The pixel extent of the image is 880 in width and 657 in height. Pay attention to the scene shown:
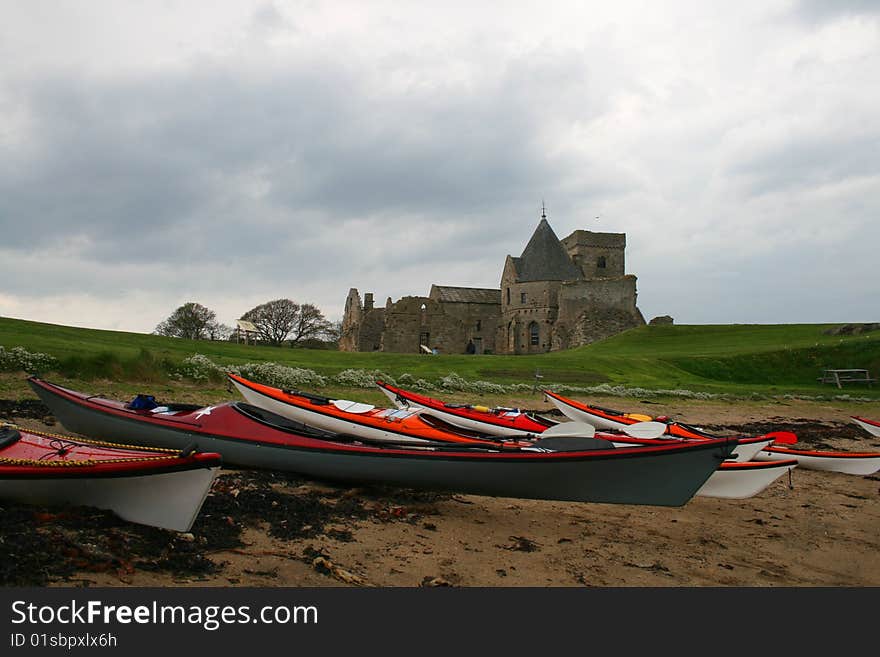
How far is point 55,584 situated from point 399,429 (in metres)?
5.19

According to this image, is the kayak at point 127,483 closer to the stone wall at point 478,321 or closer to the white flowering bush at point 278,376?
the white flowering bush at point 278,376

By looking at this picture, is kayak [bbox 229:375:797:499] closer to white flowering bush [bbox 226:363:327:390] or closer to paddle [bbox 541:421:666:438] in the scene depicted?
paddle [bbox 541:421:666:438]

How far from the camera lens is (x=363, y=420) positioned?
8.91 metres

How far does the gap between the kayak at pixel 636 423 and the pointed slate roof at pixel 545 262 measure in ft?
126

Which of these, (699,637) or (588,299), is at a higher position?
(588,299)

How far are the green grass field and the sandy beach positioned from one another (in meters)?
10.1

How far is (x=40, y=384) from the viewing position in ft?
29.3

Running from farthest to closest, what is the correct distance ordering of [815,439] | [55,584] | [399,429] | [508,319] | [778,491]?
1. [508,319]
2. [815,439]
3. [778,491]
4. [399,429]
5. [55,584]

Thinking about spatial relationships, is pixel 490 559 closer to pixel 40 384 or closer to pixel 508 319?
pixel 40 384

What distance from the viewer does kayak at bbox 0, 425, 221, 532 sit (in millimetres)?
4609

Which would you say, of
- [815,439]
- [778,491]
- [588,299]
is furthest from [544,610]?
[588,299]

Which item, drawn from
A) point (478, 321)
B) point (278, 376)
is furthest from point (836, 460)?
point (478, 321)

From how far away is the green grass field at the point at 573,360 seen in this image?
617 inches

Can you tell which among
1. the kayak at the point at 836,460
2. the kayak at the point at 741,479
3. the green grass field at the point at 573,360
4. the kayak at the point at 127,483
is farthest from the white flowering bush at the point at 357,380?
the kayak at the point at 741,479
